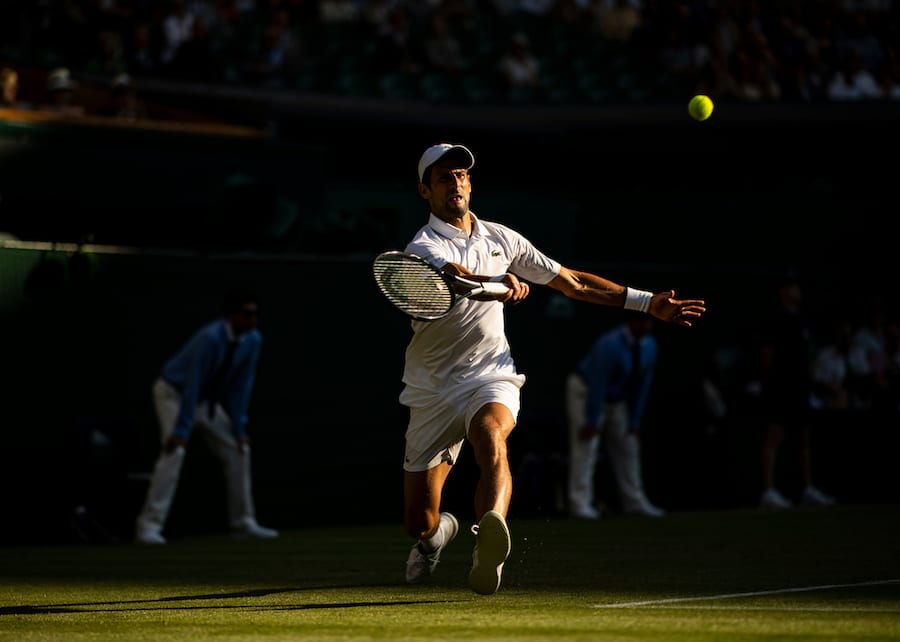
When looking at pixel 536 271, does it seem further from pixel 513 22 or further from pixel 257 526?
pixel 513 22

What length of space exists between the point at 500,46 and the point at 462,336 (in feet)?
56.3

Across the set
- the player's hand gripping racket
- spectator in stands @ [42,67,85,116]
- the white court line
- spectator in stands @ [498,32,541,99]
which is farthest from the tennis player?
spectator in stands @ [498,32,541,99]

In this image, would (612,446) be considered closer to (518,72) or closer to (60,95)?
(60,95)

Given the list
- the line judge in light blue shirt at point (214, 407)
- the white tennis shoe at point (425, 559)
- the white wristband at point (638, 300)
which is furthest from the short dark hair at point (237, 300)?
the white wristband at point (638, 300)

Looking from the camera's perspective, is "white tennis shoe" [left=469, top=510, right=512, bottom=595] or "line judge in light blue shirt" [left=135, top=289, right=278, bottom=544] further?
"line judge in light blue shirt" [left=135, top=289, right=278, bottom=544]

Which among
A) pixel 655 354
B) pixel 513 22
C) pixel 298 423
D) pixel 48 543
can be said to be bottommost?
pixel 48 543

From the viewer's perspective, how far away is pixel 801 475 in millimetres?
17375

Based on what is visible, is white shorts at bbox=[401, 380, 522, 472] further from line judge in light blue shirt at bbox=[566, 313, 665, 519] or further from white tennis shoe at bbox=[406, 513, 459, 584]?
line judge in light blue shirt at bbox=[566, 313, 665, 519]

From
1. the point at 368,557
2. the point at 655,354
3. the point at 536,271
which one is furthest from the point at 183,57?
the point at 536,271

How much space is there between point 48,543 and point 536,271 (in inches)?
275

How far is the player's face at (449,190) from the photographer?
26.8 feet

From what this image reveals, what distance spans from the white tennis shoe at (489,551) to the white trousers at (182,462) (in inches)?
265

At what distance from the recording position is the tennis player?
8016mm

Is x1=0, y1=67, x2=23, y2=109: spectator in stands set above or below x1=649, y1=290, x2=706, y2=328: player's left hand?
above
